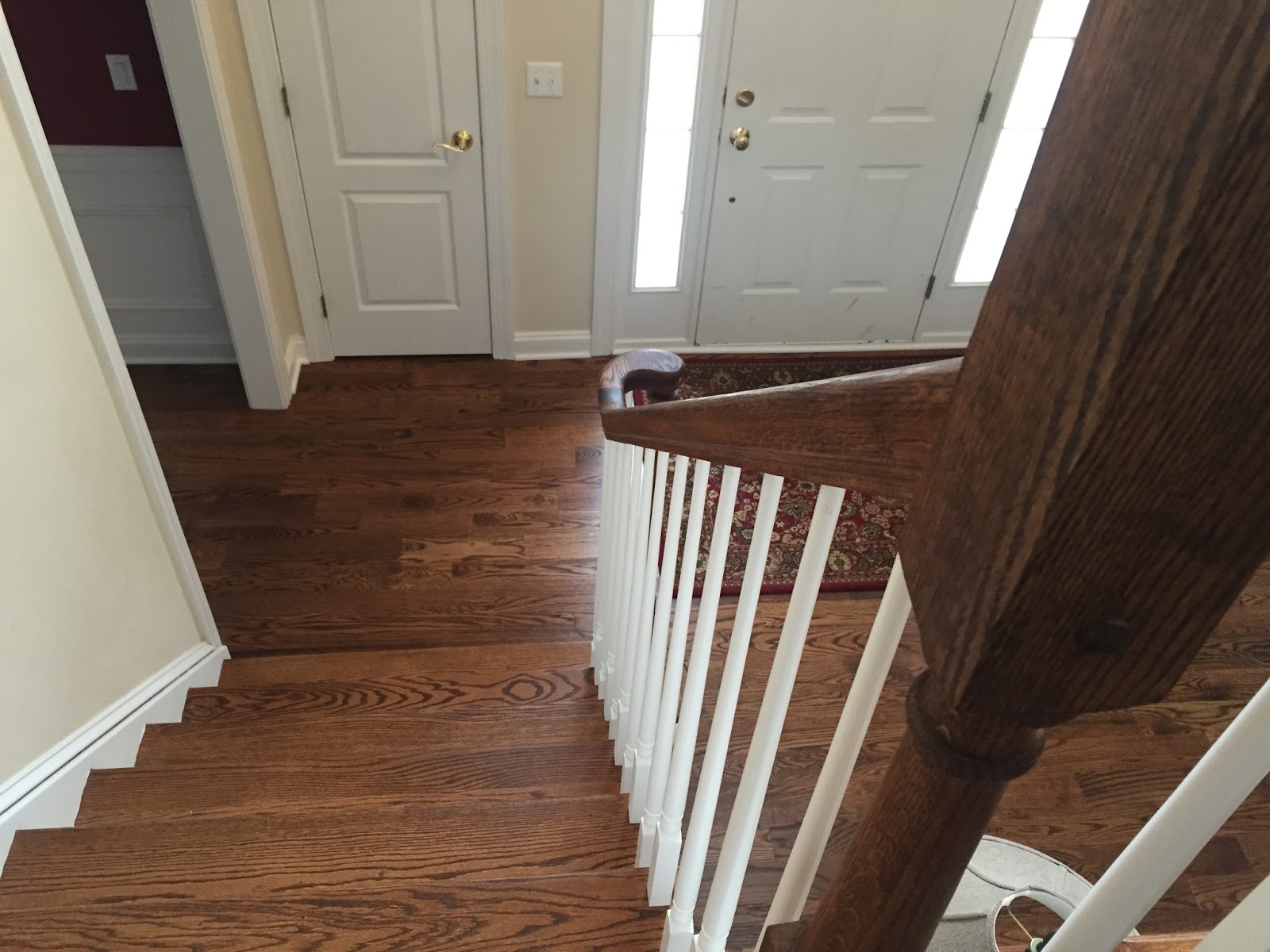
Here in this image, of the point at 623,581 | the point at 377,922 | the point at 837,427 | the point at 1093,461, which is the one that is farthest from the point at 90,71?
the point at 1093,461

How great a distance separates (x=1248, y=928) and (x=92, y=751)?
205 centimetres

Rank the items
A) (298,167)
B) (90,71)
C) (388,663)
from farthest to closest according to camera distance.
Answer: (298,167) → (90,71) → (388,663)

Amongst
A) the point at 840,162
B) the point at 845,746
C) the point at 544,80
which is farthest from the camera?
the point at 840,162

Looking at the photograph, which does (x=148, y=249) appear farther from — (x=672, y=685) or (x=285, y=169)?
(x=672, y=685)

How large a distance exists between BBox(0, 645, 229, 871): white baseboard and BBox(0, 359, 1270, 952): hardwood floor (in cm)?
4

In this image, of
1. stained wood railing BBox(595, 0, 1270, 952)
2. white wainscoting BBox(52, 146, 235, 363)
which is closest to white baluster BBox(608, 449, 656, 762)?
stained wood railing BBox(595, 0, 1270, 952)

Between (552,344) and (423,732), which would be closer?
(423,732)

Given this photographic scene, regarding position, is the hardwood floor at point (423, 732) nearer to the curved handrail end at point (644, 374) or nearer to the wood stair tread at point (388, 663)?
the wood stair tread at point (388, 663)

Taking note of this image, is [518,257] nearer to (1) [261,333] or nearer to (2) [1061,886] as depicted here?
(1) [261,333]

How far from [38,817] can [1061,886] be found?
73.5 inches

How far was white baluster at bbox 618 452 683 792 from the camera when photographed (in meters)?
1.31

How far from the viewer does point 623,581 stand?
1674mm

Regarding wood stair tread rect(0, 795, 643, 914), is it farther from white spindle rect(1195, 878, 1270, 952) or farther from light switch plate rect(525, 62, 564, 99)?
light switch plate rect(525, 62, 564, 99)

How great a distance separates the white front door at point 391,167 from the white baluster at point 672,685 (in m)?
2.38
